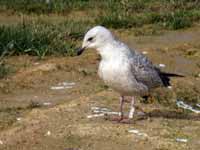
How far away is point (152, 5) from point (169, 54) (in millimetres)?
4427

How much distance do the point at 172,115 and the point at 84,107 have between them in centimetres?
93

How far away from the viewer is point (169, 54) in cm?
1230

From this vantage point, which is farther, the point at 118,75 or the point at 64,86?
the point at 64,86

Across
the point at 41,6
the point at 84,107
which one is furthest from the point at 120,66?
the point at 41,6

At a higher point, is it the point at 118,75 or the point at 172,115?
the point at 118,75

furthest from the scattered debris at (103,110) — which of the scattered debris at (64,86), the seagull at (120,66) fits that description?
the scattered debris at (64,86)

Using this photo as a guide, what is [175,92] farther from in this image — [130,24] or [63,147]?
[130,24]

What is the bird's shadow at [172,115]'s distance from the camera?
336 inches

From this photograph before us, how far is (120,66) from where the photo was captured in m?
7.70

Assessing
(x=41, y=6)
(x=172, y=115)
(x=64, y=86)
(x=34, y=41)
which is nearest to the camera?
(x=172, y=115)

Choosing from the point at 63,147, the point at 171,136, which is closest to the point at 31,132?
the point at 63,147

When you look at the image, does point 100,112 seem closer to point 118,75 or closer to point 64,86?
point 118,75

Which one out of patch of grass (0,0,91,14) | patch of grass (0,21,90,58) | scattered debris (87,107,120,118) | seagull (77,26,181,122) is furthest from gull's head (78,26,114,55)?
patch of grass (0,0,91,14)

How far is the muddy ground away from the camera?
287 inches
